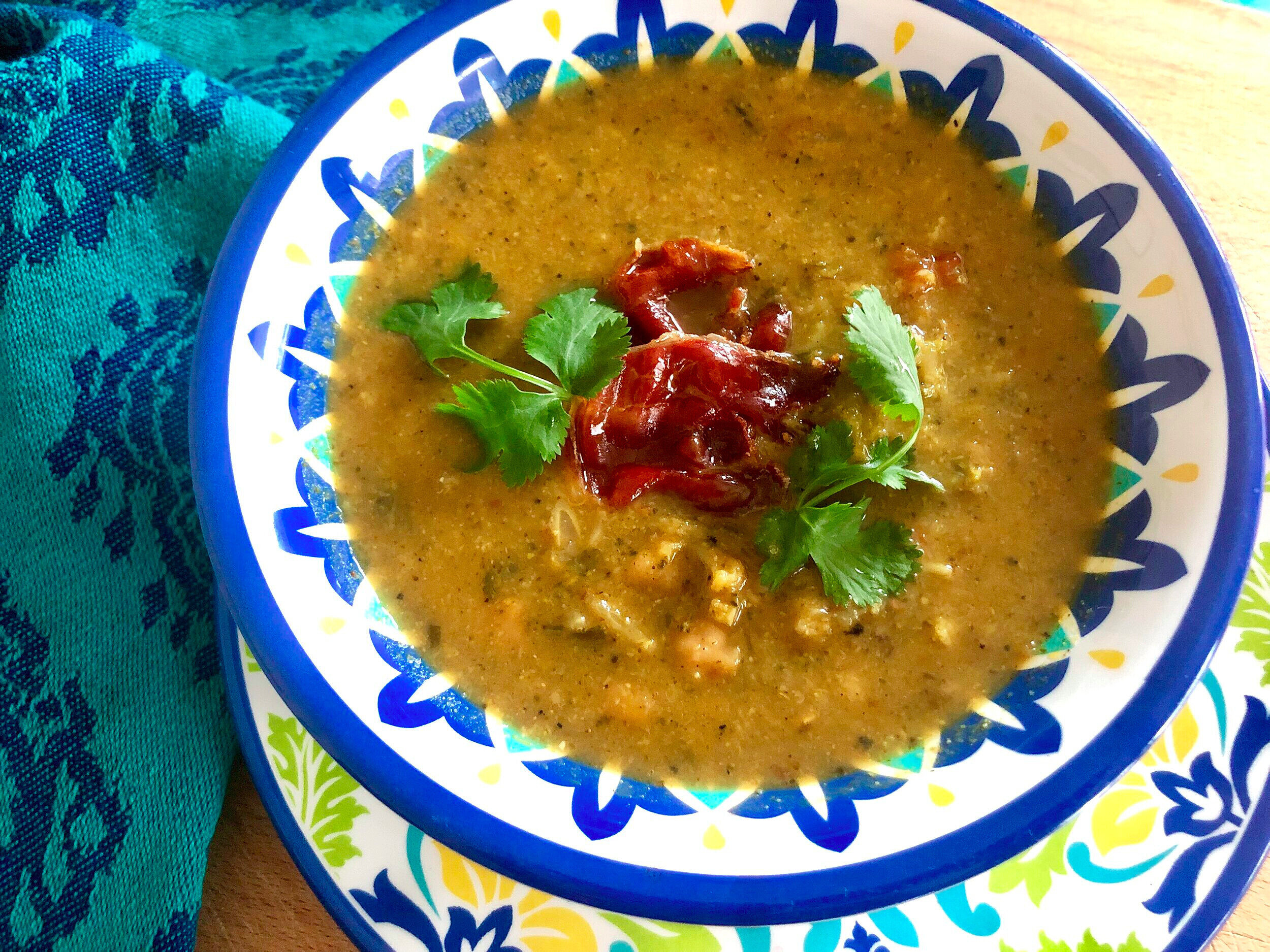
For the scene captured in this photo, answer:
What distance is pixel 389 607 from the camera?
2129 mm

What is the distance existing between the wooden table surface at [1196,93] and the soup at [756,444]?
747 mm

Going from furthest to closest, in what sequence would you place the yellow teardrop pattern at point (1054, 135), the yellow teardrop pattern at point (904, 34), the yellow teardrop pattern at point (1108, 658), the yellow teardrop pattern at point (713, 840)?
the yellow teardrop pattern at point (904, 34)
the yellow teardrop pattern at point (1054, 135)
the yellow teardrop pattern at point (1108, 658)
the yellow teardrop pattern at point (713, 840)

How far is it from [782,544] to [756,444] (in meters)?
0.26

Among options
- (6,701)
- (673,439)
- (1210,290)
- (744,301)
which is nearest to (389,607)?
(673,439)

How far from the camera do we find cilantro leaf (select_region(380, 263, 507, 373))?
2229mm

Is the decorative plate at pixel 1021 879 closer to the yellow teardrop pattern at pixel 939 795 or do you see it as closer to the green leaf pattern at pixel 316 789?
the green leaf pattern at pixel 316 789

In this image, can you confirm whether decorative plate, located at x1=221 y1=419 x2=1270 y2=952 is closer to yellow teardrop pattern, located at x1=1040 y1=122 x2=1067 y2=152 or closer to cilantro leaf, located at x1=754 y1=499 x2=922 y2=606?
cilantro leaf, located at x1=754 y1=499 x2=922 y2=606

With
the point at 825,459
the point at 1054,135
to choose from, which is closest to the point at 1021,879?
the point at 825,459

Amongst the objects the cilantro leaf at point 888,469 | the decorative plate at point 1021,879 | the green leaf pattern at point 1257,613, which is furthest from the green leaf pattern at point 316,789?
the green leaf pattern at point 1257,613

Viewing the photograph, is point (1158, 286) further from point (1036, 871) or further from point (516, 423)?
point (516, 423)

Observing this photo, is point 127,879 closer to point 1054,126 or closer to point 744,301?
point 744,301

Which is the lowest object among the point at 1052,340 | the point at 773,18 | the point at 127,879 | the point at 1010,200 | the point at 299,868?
the point at 127,879

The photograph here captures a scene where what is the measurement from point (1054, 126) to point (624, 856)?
187 cm

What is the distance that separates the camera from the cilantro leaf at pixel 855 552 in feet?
6.49
